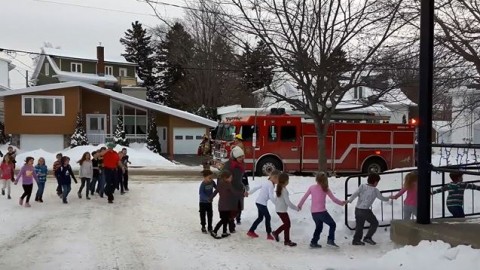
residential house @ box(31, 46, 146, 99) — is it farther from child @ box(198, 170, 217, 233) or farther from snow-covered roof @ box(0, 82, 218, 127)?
child @ box(198, 170, 217, 233)

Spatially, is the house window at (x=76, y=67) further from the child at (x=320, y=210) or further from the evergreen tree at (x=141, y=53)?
the child at (x=320, y=210)

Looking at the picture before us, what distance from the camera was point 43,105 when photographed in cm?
3675

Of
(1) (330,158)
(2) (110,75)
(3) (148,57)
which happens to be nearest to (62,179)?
(1) (330,158)

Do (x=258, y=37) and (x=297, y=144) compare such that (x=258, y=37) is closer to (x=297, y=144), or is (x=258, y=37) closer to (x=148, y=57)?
(x=297, y=144)

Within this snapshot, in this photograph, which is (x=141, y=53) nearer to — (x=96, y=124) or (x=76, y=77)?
(x=76, y=77)

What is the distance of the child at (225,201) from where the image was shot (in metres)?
10.1

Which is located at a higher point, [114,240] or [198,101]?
[198,101]

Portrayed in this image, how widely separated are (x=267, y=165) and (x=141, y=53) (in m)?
54.5

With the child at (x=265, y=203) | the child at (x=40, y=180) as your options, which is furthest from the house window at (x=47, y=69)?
the child at (x=265, y=203)

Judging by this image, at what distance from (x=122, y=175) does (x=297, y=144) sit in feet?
28.9

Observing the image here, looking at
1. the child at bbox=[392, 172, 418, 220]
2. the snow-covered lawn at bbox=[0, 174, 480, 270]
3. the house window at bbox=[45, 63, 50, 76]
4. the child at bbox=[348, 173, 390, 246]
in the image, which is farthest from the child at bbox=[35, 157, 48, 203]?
the house window at bbox=[45, 63, 50, 76]

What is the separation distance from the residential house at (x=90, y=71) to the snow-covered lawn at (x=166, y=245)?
42693 mm

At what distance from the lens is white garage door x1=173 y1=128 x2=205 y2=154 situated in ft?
133

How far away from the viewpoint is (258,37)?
14.2m
